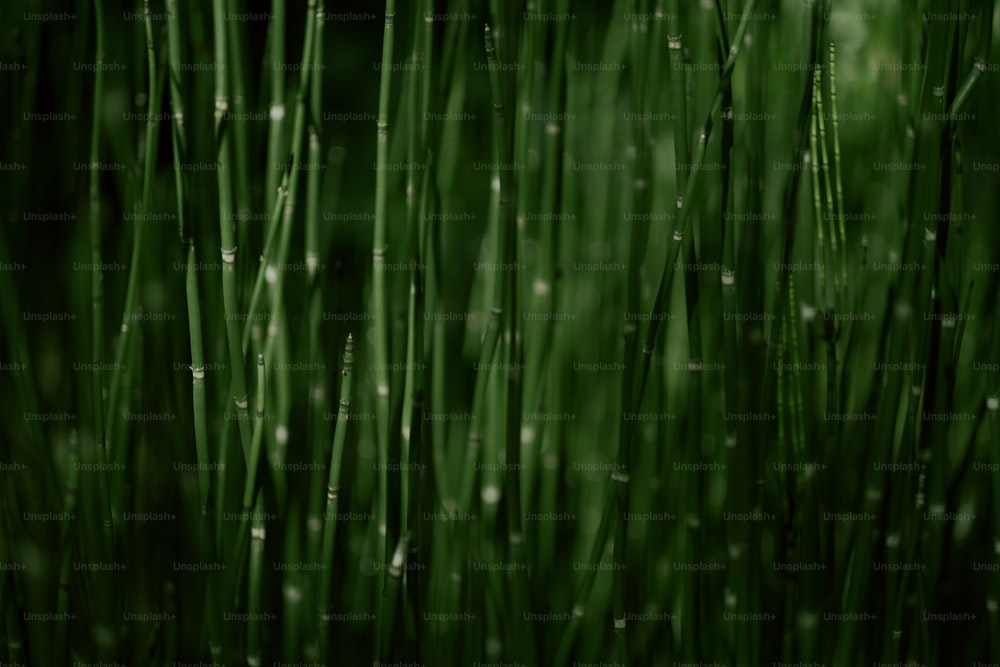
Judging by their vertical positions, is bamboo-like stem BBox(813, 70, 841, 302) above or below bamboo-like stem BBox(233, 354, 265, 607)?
above

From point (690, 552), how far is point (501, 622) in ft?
0.67

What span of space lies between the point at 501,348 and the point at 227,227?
0.90 ft

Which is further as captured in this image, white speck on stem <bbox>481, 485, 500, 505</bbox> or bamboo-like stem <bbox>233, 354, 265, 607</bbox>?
white speck on stem <bbox>481, 485, 500, 505</bbox>

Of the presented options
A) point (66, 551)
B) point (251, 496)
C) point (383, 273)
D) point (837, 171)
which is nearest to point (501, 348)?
point (383, 273)

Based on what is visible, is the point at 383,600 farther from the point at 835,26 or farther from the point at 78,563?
the point at 835,26

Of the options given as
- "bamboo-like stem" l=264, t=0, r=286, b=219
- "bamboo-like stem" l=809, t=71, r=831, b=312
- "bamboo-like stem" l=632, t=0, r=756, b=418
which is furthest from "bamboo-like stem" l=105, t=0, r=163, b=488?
"bamboo-like stem" l=809, t=71, r=831, b=312

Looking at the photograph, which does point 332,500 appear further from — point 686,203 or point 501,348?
point 686,203

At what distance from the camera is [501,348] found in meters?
0.72

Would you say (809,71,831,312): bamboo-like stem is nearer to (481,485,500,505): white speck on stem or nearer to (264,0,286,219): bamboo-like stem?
(481,485,500,505): white speck on stem

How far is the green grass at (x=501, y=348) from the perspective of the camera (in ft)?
2.28

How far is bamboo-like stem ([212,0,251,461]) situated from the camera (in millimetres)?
645

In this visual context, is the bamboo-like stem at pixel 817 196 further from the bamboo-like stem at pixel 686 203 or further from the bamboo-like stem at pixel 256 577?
the bamboo-like stem at pixel 256 577

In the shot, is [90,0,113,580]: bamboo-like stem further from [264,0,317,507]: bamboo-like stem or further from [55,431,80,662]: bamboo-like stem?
[264,0,317,507]: bamboo-like stem

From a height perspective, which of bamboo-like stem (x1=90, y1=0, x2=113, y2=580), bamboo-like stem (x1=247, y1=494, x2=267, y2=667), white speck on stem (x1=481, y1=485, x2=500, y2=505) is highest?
bamboo-like stem (x1=90, y1=0, x2=113, y2=580)
